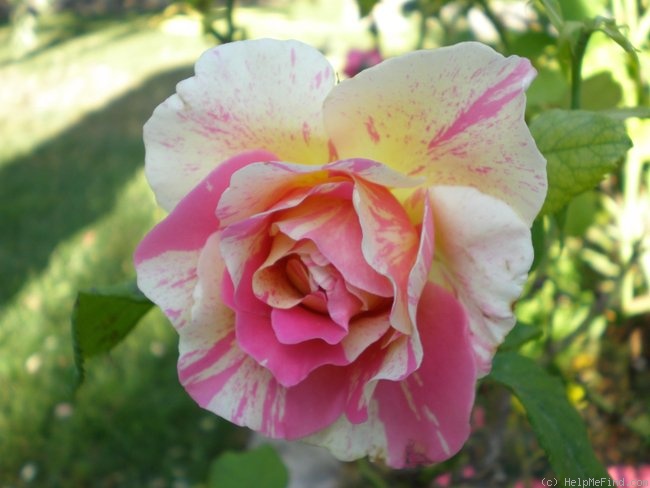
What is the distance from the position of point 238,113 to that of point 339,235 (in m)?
0.11

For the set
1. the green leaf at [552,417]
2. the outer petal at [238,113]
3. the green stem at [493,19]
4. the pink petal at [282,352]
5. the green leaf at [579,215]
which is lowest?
the green leaf at [579,215]

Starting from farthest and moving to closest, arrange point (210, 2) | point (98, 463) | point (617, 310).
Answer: point (98, 463) < point (617, 310) < point (210, 2)

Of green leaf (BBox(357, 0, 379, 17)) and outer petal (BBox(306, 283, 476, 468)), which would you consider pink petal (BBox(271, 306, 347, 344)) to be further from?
green leaf (BBox(357, 0, 379, 17))

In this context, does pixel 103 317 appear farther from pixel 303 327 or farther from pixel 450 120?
pixel 450 120

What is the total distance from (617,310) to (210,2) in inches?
38.1

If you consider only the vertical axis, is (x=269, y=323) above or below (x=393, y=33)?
above

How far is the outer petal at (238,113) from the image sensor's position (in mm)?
465

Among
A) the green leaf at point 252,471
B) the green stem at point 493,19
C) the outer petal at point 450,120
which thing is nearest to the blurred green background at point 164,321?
the green stem at point 493,19

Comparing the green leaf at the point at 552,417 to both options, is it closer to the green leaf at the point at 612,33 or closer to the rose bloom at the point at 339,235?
the rose bloom at the point at 339,235

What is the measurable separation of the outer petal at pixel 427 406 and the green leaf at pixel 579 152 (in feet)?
0.38

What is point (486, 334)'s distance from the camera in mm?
433

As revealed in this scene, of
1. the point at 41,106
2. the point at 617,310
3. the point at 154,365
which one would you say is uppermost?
the point at 617,310

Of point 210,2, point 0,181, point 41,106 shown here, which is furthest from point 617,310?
point 41,106

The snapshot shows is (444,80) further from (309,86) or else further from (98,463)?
(98,463)
